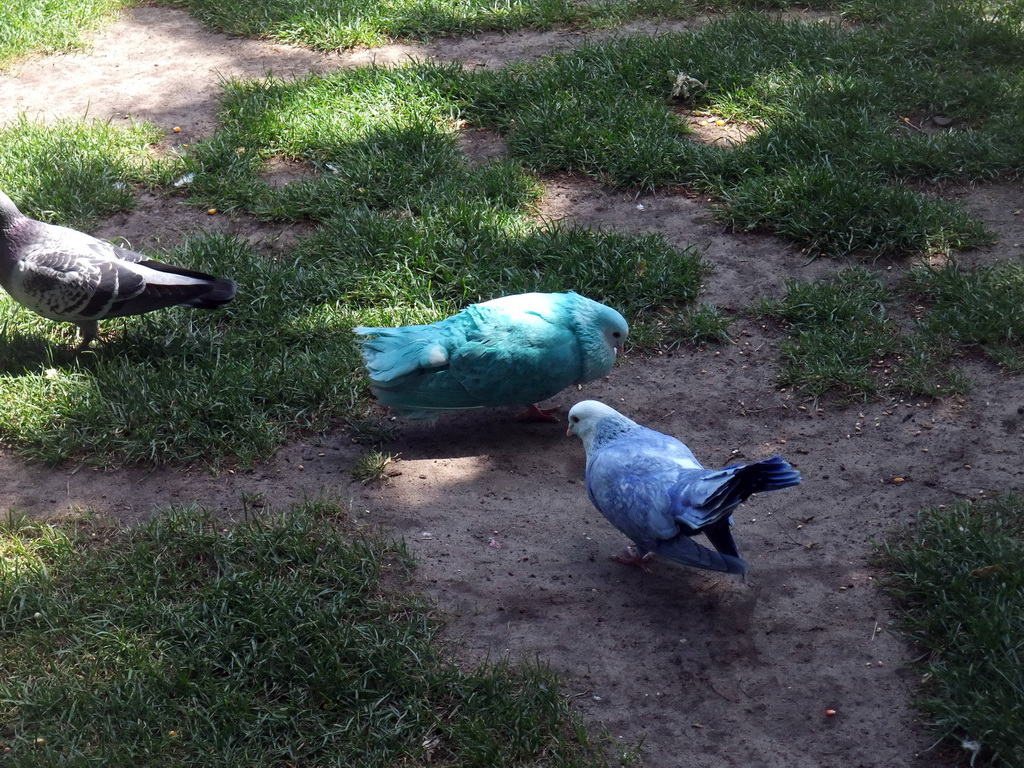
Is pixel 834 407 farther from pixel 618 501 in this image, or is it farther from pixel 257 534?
pixel 257 534

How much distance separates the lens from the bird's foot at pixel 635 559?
3.73 metres

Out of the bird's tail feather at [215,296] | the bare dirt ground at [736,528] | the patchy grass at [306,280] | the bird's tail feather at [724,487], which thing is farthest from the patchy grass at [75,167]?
the bird's tail feather at [724,487]

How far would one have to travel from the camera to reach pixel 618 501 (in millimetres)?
3520

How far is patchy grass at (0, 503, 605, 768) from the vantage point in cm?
301

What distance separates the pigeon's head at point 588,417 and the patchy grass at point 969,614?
3.78ft

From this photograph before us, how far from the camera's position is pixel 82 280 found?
4.47 meters

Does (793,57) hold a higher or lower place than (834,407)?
higher

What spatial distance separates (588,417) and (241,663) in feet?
5.21

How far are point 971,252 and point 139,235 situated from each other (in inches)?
181

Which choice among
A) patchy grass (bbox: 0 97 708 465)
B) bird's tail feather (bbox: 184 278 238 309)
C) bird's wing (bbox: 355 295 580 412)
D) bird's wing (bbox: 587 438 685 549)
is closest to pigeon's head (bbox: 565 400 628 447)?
bird's wing (bbox: 587 438 685 549)

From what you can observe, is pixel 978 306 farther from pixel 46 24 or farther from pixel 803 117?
pixel 46 24

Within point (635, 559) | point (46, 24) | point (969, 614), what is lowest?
point (635, 559)

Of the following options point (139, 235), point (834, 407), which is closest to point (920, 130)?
point (834, 407)

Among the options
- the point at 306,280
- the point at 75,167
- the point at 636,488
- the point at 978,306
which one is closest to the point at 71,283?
the point at 306,280
